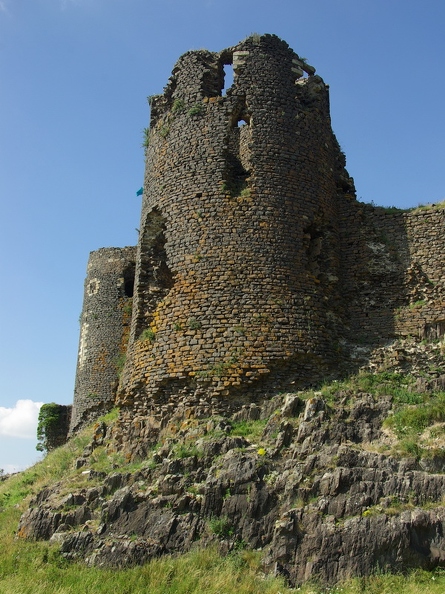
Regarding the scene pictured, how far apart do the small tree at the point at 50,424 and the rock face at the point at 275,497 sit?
590 inches

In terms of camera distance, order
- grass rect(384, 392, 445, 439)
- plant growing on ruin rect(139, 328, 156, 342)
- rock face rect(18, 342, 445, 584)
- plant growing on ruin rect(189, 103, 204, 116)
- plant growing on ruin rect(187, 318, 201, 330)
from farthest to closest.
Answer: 1. plant growing on ruin rect(189, 103, 204, 116)
2. plant growing on ruin rect(139, 328, 156, 342)
3. plant growing on ruin rect(187, 318, 201, 330)
4. grass rect(384, 392, 445, 439)
5. rock face rect(18, 342, 445, 584)

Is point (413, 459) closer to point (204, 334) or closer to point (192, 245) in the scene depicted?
point (204, 334)

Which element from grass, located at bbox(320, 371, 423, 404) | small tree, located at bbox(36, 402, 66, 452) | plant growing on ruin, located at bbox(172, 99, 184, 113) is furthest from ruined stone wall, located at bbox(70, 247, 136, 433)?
grass, located at bbox(320, 371, 423, 404)

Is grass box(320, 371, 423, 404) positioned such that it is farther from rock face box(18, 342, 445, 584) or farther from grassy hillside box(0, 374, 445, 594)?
rock face box(18, 342, 445, 584)

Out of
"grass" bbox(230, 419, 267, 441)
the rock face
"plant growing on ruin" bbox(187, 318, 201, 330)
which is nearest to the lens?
the rock face

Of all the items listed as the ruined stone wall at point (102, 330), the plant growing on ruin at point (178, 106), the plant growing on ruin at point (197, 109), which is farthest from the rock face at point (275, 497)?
the ruined stone wall at point (102, 330)

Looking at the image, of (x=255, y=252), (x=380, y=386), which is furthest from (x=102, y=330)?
(x=380, y=386)

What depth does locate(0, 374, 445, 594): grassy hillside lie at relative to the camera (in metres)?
9.48

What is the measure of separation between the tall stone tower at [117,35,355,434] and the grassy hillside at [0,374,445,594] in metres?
1.87

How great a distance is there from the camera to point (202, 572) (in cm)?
1011

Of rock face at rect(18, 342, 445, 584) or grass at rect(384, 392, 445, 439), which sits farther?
grass at rect(384, 392, 445, 439)

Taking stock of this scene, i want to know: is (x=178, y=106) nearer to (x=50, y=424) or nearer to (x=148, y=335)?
(x=148, y=335)

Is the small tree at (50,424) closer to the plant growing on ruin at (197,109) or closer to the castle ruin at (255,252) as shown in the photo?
the castle ruin at (255,252)

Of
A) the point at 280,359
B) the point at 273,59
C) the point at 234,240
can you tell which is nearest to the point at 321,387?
the point at 280,359
